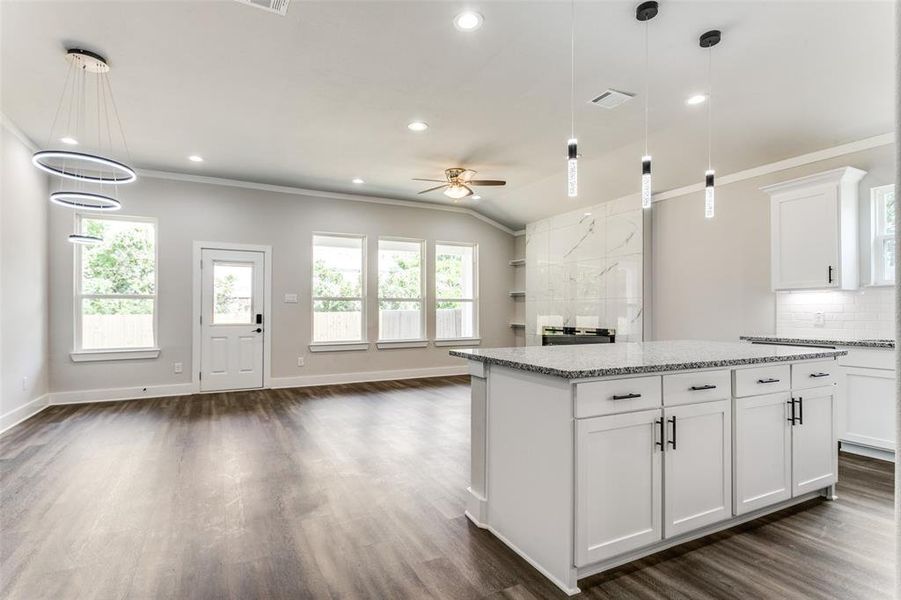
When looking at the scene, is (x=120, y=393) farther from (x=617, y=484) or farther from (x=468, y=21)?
(x=617, y=484)

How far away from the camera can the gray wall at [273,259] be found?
18.3 feet

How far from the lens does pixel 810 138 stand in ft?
14.0

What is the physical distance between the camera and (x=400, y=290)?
7703 millimetres

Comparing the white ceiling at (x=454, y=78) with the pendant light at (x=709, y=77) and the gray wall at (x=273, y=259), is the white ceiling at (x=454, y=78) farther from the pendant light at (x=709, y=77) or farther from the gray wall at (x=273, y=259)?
the gray wall at (x=273, y=259)

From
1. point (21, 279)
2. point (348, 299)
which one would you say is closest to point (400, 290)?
point (348, 299)

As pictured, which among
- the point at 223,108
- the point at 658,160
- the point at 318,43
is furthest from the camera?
the point at 658,160

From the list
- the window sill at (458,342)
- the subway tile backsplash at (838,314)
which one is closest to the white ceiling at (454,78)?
the subway tile backsplash at (838,314)

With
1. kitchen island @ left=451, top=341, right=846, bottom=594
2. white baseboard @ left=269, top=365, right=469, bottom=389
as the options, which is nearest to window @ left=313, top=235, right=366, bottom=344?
white baseboard @ left=269, top=365, right=469, bottom=389

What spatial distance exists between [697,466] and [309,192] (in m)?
6.35

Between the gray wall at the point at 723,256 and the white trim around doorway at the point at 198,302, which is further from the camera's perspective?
the white trim around doorway at the point at 198,302

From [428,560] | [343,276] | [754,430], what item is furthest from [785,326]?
[343,276]

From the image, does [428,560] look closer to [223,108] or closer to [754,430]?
[754,430]

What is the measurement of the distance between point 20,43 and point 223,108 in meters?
1.33

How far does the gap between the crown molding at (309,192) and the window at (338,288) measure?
0.65 meters
